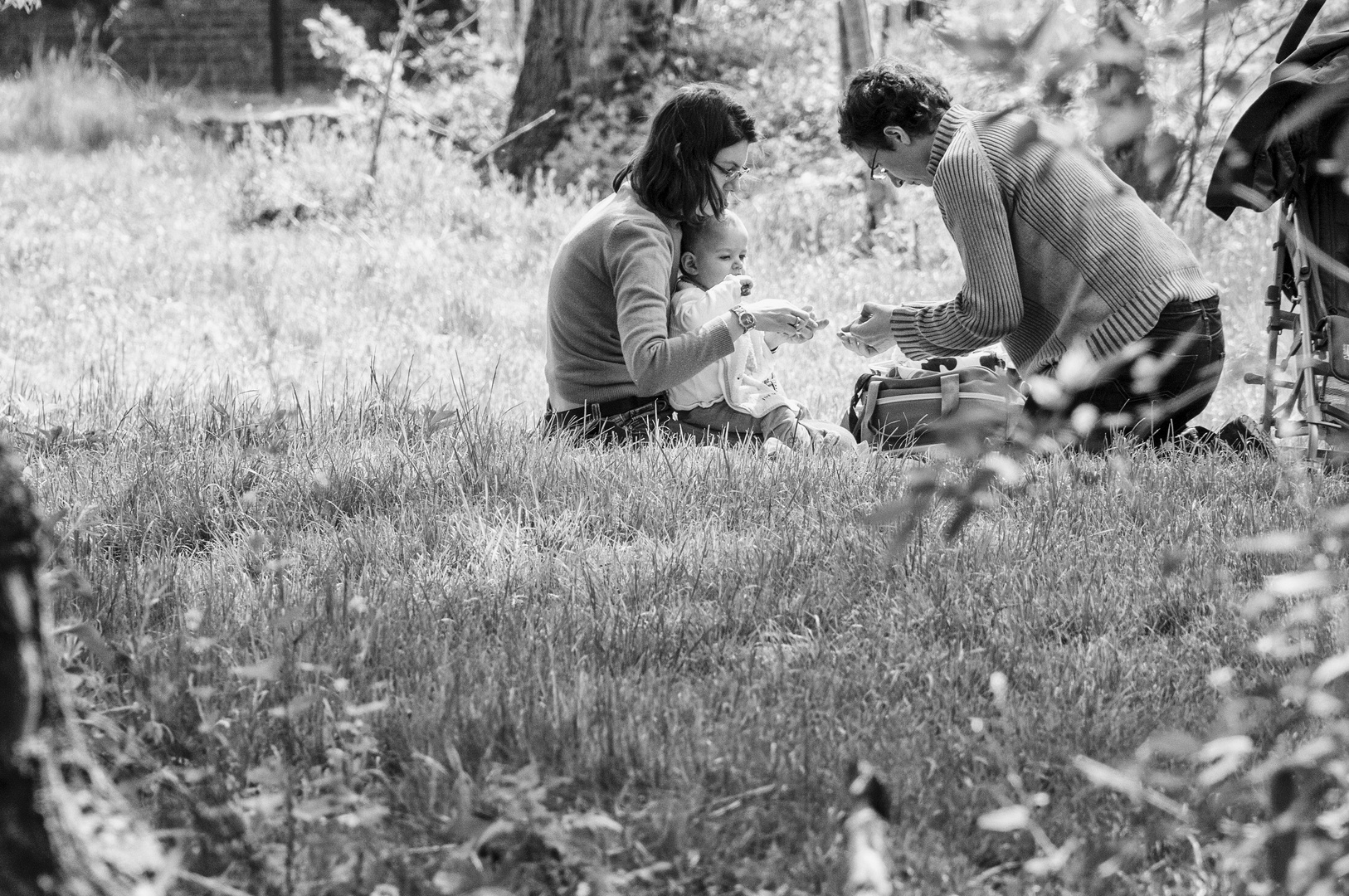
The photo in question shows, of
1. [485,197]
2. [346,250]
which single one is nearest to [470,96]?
[485,197]

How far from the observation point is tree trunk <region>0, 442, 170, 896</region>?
131 centimetres

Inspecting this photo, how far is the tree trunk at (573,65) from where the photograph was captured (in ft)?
35.0

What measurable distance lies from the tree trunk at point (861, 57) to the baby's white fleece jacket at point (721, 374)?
12.3 feet

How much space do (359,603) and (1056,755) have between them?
47.0 inches

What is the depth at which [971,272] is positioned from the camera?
444 centimetres

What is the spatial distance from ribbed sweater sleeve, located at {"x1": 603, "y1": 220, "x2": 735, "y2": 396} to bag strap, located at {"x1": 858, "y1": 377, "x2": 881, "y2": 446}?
0.66m

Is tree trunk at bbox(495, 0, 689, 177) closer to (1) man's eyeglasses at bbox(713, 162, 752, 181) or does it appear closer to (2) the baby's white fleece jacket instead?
(2) the baby's white fleece jacket

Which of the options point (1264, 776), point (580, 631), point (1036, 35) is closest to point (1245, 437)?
point (580, 631)

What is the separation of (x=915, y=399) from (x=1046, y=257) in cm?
64

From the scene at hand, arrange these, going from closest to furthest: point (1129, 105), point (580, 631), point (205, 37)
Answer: point (1129, 105), point (580, 631), point (205, 37)

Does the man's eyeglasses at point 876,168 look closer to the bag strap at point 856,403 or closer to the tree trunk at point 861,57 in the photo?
the bag strap at point 856,403

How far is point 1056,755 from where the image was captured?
233cm

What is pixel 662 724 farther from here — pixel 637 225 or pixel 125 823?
pixel 637 225

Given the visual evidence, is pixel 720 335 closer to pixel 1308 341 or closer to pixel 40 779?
pixel 1308 341
